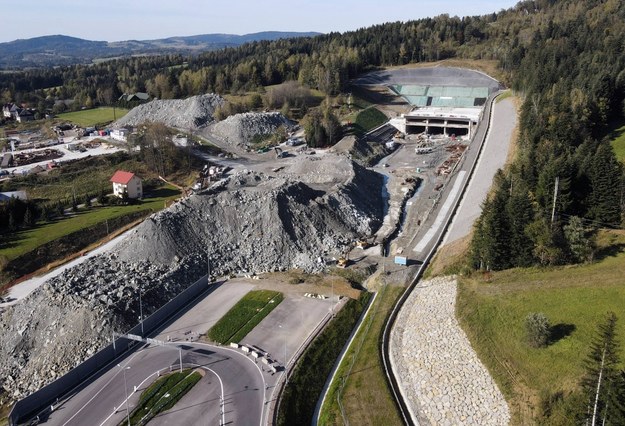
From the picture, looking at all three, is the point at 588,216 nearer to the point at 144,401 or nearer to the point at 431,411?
the point at 431,411

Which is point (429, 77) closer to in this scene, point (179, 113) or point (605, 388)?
point (179, 113)

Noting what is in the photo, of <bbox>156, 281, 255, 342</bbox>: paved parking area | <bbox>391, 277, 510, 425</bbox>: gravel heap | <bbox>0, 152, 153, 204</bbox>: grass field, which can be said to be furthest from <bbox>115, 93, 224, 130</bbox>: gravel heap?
<bbox>391, 277, 510, 425</bbox>: gravel heap

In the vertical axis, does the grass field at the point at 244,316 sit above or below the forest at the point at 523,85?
below

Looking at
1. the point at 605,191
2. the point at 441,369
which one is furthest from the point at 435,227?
the point at 441,369

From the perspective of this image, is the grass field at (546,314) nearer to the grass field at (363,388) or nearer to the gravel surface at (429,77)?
the grass field at (363,388)

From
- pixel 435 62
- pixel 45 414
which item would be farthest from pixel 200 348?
pixel 435 62

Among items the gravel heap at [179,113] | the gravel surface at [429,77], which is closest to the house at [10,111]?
the gravel heap at [179,113]
